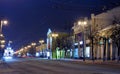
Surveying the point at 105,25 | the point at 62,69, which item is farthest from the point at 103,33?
the point at 62,69

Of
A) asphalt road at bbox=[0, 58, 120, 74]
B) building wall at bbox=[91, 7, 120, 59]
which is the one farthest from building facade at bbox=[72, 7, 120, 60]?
asphalt road at bbox=[0, 58, 120, 74]

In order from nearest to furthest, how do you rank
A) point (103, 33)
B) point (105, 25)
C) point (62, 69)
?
1. point (62, 69)
2. point (103, 33)
3. point (105, 25)

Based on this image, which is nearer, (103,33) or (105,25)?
(103,33)

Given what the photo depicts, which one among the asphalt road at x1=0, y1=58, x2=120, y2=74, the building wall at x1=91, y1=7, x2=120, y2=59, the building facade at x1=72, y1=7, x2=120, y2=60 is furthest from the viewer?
the building wall at x1=91, y1=7, x2=120, y2=59

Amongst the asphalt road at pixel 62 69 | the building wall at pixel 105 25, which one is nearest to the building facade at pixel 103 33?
the building wall at pixel 105 25

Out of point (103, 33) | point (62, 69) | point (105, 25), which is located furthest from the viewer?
point (105, 25)

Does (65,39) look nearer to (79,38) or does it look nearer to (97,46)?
(79,38)

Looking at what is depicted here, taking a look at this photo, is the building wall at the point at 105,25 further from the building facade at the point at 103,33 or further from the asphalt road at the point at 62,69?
the asphalt road at the point at 62,69

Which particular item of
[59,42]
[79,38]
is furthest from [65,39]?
[79,38]

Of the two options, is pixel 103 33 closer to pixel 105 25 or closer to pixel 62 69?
pixel 105 25

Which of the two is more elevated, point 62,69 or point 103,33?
point 103,33

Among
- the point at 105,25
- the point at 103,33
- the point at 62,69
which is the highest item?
the point at 105,25

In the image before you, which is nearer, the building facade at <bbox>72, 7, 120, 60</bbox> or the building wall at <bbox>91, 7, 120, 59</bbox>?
the building facade at <bbox>72, 7, 120, 60</bbox>

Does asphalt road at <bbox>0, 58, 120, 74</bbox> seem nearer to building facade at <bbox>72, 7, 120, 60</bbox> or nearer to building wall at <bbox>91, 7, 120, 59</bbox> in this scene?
building facade at <bbox>72, 7, 120, 60</bbox>
